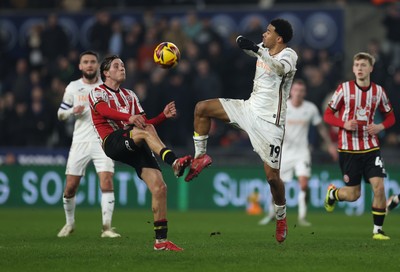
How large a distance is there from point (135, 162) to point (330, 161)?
38.5 ft

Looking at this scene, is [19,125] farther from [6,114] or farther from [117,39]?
[117,39]

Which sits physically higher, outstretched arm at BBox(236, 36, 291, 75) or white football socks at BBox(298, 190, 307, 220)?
outstretched arm at BBox(236, 36, 291, 75)

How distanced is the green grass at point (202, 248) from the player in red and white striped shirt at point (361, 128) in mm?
700

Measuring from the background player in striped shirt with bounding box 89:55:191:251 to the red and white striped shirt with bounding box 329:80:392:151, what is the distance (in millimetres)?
3497

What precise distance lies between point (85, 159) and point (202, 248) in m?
3.37

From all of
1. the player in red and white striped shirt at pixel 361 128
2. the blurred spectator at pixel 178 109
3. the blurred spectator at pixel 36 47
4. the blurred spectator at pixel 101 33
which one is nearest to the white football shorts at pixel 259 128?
the player in red and white striped shirt at pixel 361 128

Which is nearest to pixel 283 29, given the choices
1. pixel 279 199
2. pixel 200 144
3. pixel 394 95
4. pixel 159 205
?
pixel 200 144

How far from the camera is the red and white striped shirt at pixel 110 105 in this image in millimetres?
12656

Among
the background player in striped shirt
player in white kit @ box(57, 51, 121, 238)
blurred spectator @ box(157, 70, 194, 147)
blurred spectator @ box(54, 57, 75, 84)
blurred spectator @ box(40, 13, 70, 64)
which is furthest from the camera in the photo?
blurred spectator @ box(40, 13, 70, 64)

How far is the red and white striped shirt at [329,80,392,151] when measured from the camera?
14703mm

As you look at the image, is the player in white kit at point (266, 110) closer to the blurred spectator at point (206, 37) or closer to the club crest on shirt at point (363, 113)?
the club crest on shirt at point (363, 113)

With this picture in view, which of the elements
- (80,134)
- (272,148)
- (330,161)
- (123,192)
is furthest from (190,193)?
(272,148)

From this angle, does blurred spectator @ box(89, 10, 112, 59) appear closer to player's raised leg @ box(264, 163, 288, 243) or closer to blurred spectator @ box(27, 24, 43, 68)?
blurred spectator @ box(27, 24, 43, 68)

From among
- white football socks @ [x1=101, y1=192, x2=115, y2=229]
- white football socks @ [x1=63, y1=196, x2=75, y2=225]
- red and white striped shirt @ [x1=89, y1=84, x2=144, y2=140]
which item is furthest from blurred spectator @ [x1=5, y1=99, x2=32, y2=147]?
red and white striped shirt @ [x1=89, y1=84, x2=144, y2=140]
